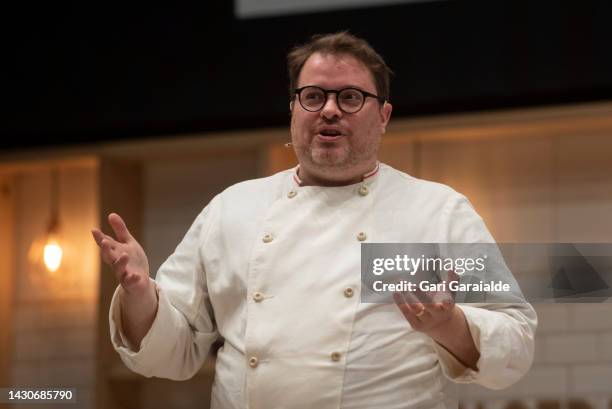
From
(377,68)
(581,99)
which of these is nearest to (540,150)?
(581,99)

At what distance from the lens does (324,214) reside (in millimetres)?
1637

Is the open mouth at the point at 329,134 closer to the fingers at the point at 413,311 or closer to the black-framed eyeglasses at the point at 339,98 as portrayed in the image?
the black-framed eyeglasses at the point at 339,98

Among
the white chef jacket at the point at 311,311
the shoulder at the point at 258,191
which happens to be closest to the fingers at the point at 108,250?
the white chef jacket at the point at 311,311

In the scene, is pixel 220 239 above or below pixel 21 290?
above

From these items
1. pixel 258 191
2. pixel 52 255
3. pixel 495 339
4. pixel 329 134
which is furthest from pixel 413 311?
pixel 52 255

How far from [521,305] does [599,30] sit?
56.6 inches

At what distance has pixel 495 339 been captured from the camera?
4.75 ft

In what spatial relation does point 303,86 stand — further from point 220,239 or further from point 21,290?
point 21,290

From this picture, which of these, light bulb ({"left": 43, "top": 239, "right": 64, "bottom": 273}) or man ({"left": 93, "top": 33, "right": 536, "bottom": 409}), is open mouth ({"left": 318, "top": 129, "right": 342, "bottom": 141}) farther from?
light bulb ({"left": 43, "top": 239, "right": 64, "bottom": 273})

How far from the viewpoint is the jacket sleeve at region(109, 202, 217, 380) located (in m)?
1.60

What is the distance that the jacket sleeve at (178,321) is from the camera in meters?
1.60

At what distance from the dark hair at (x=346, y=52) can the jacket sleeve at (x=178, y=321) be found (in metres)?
0.26

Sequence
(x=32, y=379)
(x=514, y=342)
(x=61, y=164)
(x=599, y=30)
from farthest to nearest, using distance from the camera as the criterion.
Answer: (x=61, y=164) → (x=599, y=30) → (x=32, y=379) → (x=514, y=342)

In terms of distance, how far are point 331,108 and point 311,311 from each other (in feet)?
0.92
